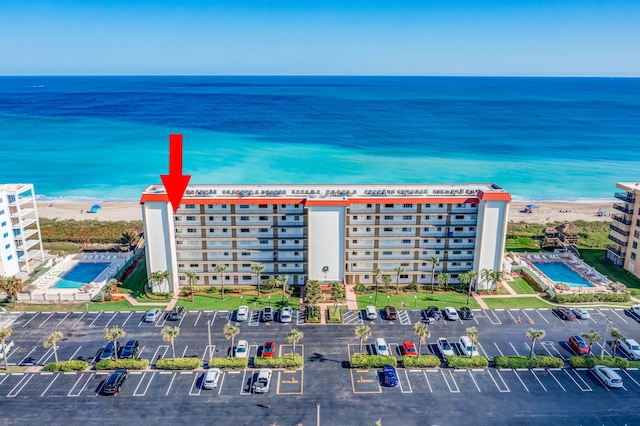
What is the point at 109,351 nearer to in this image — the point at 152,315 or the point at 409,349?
the point at 152,315

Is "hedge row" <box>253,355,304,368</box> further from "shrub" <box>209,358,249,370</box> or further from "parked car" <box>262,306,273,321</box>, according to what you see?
"parked car" <box>262,306,273,321</box>

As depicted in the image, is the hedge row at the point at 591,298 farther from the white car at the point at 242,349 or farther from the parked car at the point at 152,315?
the parked car at the point at 152,315

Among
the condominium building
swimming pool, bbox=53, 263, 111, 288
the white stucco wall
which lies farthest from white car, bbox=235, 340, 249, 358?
the condominium building

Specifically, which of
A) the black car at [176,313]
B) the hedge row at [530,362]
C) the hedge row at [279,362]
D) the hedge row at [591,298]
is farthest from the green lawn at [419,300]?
the black car at [176,313]

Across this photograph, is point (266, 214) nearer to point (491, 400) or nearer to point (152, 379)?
point (152, 379)

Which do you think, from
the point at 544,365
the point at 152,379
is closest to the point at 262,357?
the point at 152,379

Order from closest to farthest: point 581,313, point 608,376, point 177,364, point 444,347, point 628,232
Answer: point 608,376, point 177,364, point 444,347, point 581,313, point 628,232

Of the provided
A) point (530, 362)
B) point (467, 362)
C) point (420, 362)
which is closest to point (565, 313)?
point (530, 362)
